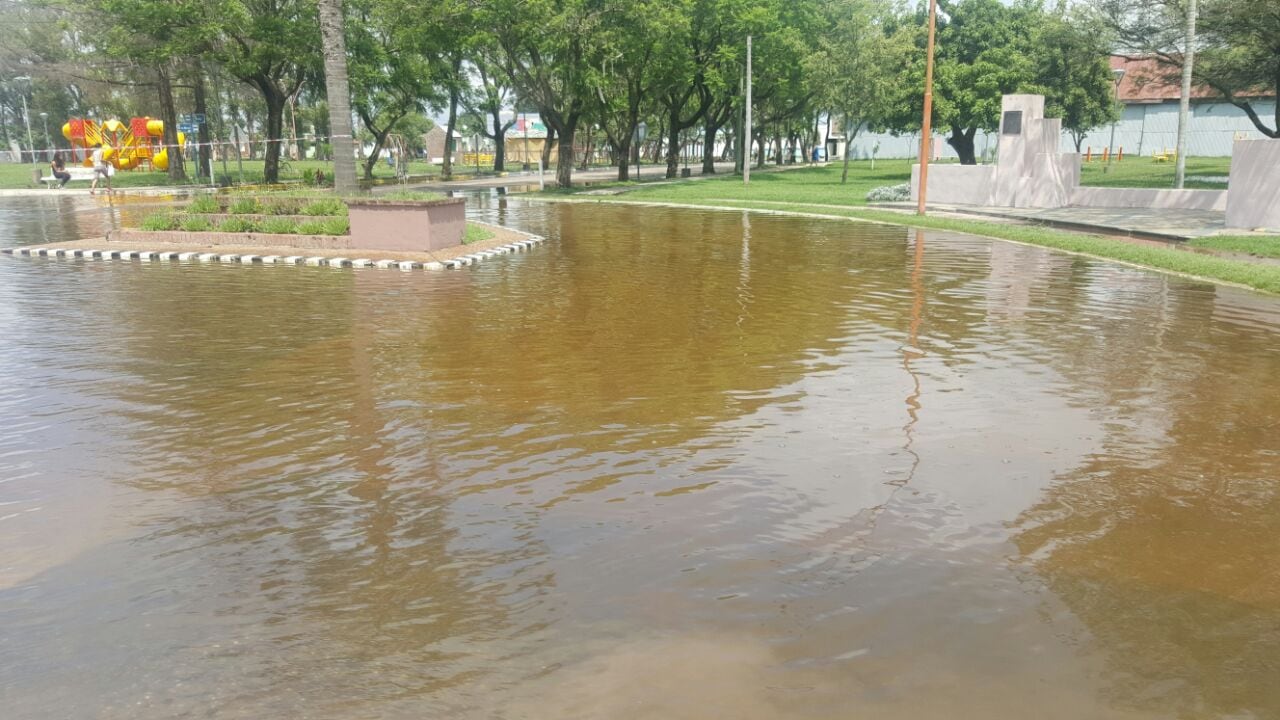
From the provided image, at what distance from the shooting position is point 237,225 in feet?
75.2

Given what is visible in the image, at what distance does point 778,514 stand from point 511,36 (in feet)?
127

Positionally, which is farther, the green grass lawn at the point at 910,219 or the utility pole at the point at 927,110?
the utility pole at the point at 927,110

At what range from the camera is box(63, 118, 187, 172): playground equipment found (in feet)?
177

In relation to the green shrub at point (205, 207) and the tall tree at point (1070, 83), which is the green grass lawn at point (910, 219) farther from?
the green shrub at point (205, 207)

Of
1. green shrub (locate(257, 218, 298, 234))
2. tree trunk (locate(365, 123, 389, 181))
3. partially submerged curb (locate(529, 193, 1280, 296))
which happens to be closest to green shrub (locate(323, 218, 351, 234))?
green shrub (locate(257, 218, 298, 234))

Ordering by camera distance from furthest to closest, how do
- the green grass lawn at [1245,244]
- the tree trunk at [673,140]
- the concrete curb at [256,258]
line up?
the tree trunk at [673,140] < the green grass lawn at [1245,244] < the concrete curb at [256,258]

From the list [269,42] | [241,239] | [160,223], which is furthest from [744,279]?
[269,42]

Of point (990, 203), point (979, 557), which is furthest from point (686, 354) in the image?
point (990, 203)

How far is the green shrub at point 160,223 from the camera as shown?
23.4 meters

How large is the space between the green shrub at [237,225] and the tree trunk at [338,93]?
2330mm

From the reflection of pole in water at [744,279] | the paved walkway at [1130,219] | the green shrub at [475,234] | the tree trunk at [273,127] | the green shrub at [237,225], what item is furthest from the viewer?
the tree trunk at [273,127]

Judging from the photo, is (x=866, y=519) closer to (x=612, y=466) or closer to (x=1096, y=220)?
(x=612, y=466)

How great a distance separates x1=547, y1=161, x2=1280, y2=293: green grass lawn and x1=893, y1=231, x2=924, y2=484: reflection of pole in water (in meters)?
5.03

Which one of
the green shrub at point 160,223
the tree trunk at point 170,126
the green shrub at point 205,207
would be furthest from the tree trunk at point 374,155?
the green shrub at point 160,223
